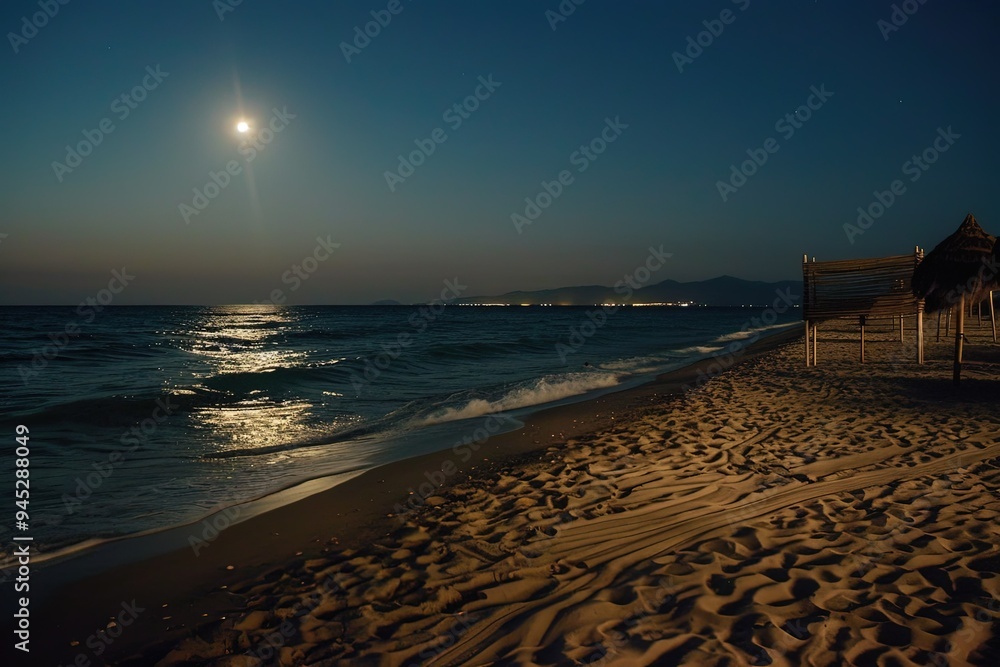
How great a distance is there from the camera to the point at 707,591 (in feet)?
11.3

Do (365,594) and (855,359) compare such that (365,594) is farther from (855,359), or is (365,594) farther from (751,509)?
(855,359)

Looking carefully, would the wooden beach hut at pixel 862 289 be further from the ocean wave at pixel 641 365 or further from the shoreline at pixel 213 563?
the shoreline at pixel 213 563

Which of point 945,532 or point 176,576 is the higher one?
point 945,532

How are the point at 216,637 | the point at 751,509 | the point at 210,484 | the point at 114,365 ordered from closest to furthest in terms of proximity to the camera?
1. the point at 216,637
2. the point at 751,509
3. the point at 210,484
4. the point at 114,365

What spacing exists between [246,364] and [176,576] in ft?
65.8

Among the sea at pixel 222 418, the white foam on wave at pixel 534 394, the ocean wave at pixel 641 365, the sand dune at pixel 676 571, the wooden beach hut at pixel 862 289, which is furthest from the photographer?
the ocean wave at pixel 641 365

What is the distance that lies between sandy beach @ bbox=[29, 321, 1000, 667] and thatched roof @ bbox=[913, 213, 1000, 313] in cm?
465

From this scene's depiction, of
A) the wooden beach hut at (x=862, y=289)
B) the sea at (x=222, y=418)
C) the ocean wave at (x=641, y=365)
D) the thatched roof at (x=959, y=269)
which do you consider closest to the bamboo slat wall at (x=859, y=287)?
the wooden beach hut at (x=862, y=289)

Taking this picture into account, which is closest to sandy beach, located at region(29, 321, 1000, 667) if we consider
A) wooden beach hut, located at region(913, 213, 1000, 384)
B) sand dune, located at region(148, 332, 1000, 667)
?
sand dune, located at region(148, 332, 1000, 667)

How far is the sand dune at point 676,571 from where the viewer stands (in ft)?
9.73

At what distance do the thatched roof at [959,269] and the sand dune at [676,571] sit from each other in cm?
466

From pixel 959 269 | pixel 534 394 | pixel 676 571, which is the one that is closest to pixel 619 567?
pixel 676 571

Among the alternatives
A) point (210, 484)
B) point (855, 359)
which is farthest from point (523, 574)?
point (855, 359)

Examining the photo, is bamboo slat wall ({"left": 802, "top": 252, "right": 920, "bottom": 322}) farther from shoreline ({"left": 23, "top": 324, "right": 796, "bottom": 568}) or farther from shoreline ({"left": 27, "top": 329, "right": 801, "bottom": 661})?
shoreline ({"left": 27, "top": 329, "right": 801, "bottom": 661})
